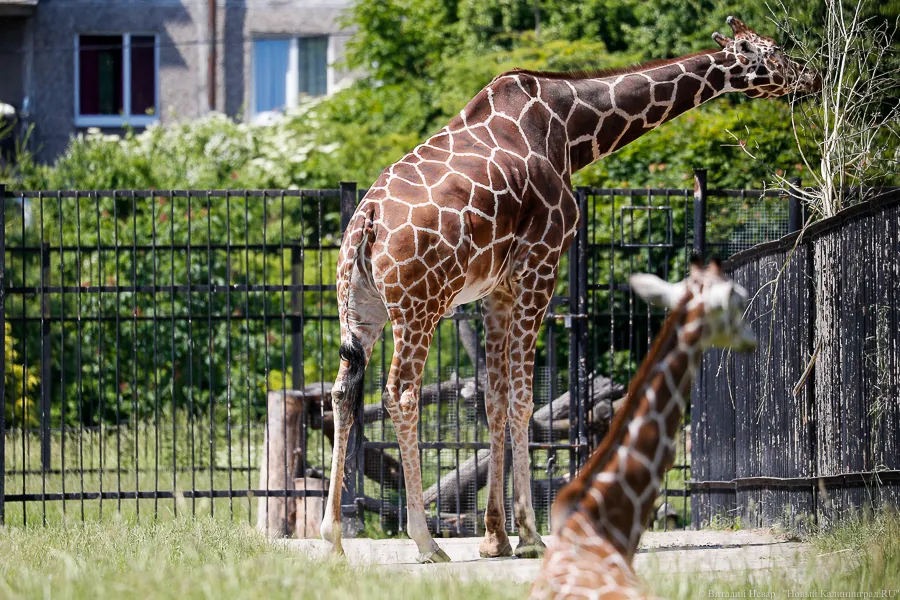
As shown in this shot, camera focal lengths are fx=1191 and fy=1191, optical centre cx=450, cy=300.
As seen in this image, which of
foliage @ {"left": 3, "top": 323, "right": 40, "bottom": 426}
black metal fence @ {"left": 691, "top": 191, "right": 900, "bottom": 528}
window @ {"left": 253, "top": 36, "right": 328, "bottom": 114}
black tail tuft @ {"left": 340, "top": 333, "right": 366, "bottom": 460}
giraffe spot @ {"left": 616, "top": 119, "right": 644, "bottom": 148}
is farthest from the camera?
window @ {"left": 253, "top": 36, "right": 328, "bottom": 114}

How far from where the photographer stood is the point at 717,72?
25.8ft

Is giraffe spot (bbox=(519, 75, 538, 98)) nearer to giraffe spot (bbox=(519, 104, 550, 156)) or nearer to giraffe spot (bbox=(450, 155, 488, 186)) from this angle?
giraffe spot (bbox=(519, 104, 550, 156))

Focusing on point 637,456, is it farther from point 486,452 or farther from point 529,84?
point 486,452

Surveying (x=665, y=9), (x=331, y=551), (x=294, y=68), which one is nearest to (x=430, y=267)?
(x=331, y=551)

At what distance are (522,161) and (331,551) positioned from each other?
257cm

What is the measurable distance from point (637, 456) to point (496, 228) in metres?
3.13

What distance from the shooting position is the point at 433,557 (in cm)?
660

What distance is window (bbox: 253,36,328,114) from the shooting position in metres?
22.6

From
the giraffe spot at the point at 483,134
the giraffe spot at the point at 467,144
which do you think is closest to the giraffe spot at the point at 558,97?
the giraffe spot at the point at 483,134

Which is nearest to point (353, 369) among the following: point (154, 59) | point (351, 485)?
point (351, 485)

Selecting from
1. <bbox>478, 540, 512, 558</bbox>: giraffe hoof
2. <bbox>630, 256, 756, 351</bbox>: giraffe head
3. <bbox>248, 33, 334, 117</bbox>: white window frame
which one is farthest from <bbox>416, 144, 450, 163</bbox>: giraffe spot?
<bbox>248, 33, 334, 117</bbox>: white window frame

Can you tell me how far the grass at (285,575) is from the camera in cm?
433

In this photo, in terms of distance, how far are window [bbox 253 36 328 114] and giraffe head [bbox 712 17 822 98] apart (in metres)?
15.5

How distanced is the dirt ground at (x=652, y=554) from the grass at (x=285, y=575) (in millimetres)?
248
